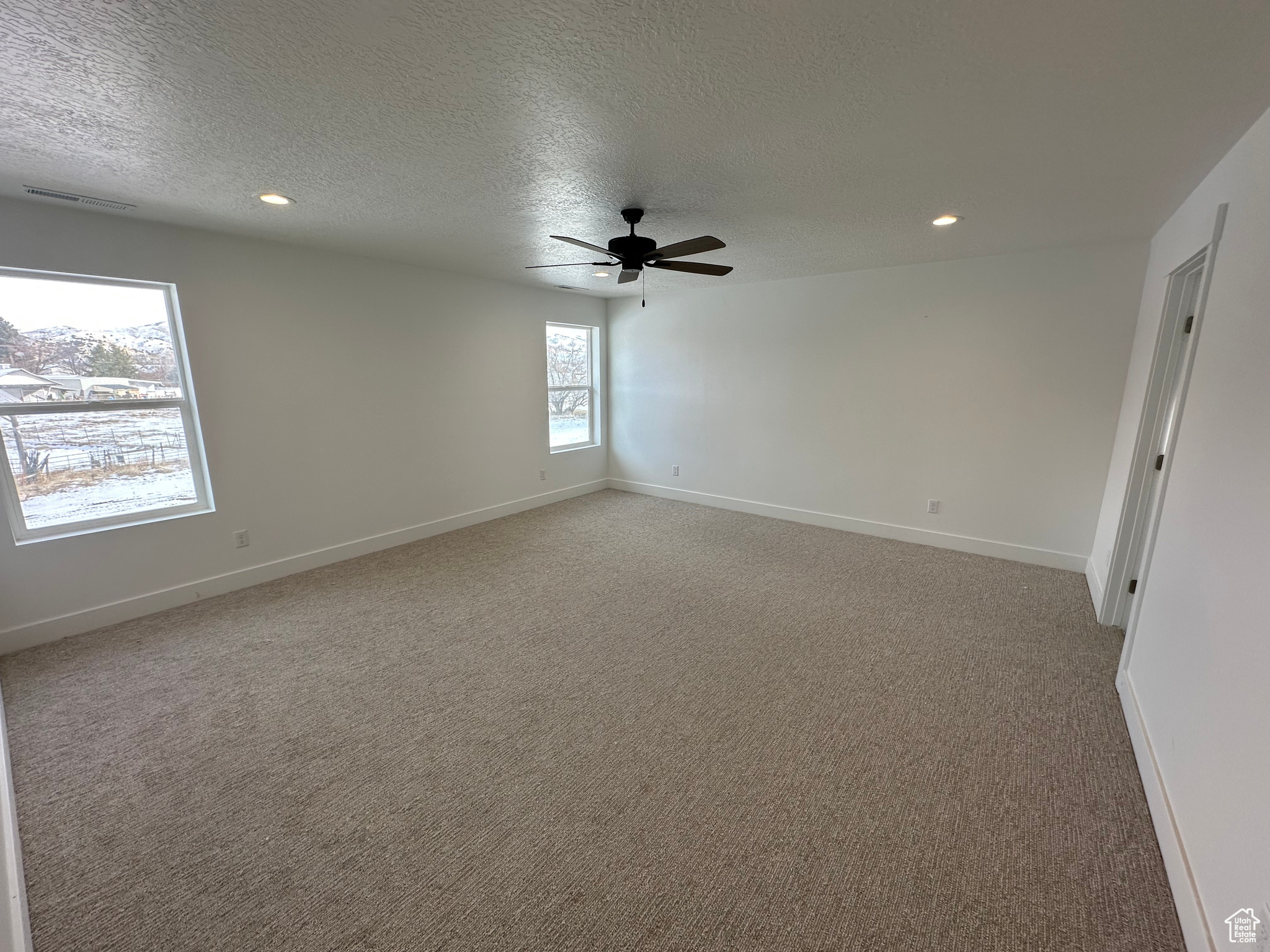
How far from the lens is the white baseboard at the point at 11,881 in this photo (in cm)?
124

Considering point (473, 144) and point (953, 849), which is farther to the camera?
point (473, 144)

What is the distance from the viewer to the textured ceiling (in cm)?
124

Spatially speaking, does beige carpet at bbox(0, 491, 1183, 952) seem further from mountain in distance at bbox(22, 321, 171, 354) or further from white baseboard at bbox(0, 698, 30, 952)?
mountain in distance at bbox(22, 321, 171, 354)

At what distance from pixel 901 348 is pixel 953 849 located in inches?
144

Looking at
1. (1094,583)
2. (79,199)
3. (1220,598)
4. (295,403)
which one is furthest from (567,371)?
(1220,598)

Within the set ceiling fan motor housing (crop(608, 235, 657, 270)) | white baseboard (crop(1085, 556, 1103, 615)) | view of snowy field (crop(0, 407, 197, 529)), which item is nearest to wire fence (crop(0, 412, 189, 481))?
view of snowy field (crop(0, 407, 197, 529))

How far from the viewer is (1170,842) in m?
1.52

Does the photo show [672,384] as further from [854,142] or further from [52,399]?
[52,399]

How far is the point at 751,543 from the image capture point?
435 cm

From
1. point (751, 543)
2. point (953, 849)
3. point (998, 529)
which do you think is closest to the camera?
point (953, 849)

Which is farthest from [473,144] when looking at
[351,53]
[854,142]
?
[854,142]

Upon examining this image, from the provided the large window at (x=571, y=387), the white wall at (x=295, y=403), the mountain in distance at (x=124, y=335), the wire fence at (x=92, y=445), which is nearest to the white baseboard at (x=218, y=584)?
the white wall at (x=295, y=403)

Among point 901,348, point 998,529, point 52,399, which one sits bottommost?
point 998,529

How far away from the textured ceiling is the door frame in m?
0.49
